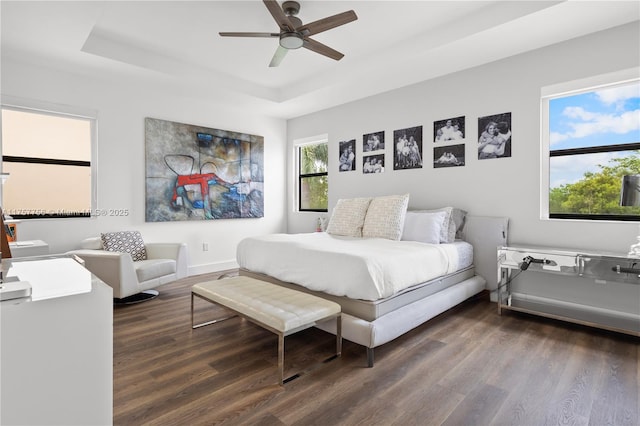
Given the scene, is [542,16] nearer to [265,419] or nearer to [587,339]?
[587,339]

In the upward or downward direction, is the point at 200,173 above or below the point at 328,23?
below

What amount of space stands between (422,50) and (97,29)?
322 cm

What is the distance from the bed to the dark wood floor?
0.81 feet

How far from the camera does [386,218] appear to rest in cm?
371

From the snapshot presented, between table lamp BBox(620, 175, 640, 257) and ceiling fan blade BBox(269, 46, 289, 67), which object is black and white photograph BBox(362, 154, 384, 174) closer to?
ceiling fan blade BBox(269, 46, 289, 67)

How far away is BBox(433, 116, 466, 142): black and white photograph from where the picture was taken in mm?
4039

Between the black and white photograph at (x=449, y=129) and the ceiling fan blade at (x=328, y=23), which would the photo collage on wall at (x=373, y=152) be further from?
the ceiling fan blade at (x=328, y=23)

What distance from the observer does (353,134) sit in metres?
5.21

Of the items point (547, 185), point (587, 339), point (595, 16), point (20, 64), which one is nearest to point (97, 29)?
point (20, 64)

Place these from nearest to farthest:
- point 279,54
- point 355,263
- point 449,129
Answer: point 355,263
point 279,54
point 449,129

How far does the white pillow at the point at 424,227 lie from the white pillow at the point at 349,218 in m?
0.52

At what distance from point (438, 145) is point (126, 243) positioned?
3.96 m

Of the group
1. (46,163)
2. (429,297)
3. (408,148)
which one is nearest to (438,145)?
(408,148)

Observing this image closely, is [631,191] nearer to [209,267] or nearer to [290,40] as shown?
[290,40]
